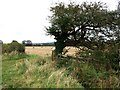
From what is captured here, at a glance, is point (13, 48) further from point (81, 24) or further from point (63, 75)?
point (63, 75)

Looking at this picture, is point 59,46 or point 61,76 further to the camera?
point 59,46

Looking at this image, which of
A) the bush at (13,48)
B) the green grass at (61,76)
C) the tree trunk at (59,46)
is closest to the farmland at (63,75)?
the green grass at (61,76)

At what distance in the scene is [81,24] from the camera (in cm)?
1525

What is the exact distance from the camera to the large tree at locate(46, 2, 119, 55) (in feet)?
49.3

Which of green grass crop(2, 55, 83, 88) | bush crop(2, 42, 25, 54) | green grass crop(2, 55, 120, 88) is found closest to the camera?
green grass crop(2, 55, 120, 88)

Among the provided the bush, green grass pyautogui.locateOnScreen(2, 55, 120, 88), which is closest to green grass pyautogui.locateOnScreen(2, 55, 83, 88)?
green grass pyautogui.locateOnScreen(2, 55, 120, 88)

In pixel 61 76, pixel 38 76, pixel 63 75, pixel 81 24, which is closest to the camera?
pixel 61 76

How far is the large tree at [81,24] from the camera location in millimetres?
15023

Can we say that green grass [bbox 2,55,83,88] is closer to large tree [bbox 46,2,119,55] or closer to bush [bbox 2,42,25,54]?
large tree [bbox 46,2,119,55]

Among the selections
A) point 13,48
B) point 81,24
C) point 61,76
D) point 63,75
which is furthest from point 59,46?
point 13,48

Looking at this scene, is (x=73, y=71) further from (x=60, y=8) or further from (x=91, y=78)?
(x=60, y=8)

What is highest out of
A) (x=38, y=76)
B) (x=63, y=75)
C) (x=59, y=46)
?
(x=59, y=46)

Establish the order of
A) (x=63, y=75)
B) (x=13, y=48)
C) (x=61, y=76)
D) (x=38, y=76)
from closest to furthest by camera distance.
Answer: (x=61, y=76)
(x=63, y=75)
(x=38, y=76)
(x=13, y=48)

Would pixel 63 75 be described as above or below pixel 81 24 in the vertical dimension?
below
